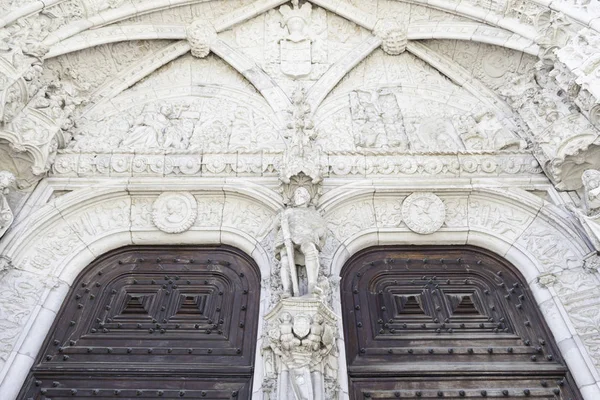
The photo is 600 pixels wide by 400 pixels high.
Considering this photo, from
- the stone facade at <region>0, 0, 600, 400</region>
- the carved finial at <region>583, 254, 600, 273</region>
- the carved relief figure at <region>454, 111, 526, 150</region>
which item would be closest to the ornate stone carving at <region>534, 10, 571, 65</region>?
the stone facade at <region>0, 0, 600, 400</region>

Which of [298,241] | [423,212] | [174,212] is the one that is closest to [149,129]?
[174,212]

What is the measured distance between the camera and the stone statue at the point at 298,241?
13.0 ft

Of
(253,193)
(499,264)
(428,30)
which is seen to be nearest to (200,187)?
(253,193)

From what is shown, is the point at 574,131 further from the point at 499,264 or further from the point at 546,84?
the point at 499,264

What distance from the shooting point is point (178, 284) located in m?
4.67

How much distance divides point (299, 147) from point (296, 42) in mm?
2233

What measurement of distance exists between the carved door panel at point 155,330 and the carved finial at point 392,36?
3.41 meters

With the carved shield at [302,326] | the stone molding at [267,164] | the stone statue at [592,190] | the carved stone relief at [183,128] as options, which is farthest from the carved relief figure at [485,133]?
the carved shield at [302,326]

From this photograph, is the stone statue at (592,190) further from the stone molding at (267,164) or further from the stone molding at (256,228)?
the stone molding at (267,164)

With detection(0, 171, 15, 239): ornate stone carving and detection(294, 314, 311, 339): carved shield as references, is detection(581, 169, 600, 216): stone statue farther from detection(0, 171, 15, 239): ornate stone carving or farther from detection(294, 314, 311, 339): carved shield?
detection(0, 171, 15, 239): ornate stone carving

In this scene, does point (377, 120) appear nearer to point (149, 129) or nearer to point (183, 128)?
point (183, 128)

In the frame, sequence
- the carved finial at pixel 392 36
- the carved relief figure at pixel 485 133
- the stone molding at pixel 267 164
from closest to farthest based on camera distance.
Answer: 1. the stone molding at pixel 267 164
2. the carved relief figure at pixel 485 133
3. the carved finial at pixel 392 36

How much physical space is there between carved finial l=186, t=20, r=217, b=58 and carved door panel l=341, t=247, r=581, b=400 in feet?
11.2

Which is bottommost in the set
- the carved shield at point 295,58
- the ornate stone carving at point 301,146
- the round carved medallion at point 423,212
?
the round carved medallion at point 423,212
